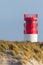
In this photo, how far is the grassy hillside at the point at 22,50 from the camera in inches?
843

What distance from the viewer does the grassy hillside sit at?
70.3ft

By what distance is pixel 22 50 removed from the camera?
22.9m

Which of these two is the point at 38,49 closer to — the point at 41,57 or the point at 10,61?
the point at 41,57

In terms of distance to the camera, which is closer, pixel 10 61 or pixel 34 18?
pixel 10 61

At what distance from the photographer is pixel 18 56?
21.2 meters

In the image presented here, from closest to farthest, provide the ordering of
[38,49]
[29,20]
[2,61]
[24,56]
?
[2,61] < [24,56] < [38,49] < [29,20]

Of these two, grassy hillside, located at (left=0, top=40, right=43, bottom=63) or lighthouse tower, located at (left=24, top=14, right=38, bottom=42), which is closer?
grassy hillside, located at (left=0, top=40, right=43, bottom=63)

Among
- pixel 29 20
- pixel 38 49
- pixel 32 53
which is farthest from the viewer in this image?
pixel 29 20

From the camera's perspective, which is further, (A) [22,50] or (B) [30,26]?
(B) [30,26]

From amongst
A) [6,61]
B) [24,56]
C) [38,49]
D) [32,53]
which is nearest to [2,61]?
[6,61]

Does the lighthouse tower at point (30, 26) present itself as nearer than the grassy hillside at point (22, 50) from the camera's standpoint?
No

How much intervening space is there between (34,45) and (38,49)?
53 cm

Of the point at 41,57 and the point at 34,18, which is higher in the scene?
the point at 34,18

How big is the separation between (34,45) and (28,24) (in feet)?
27.2
